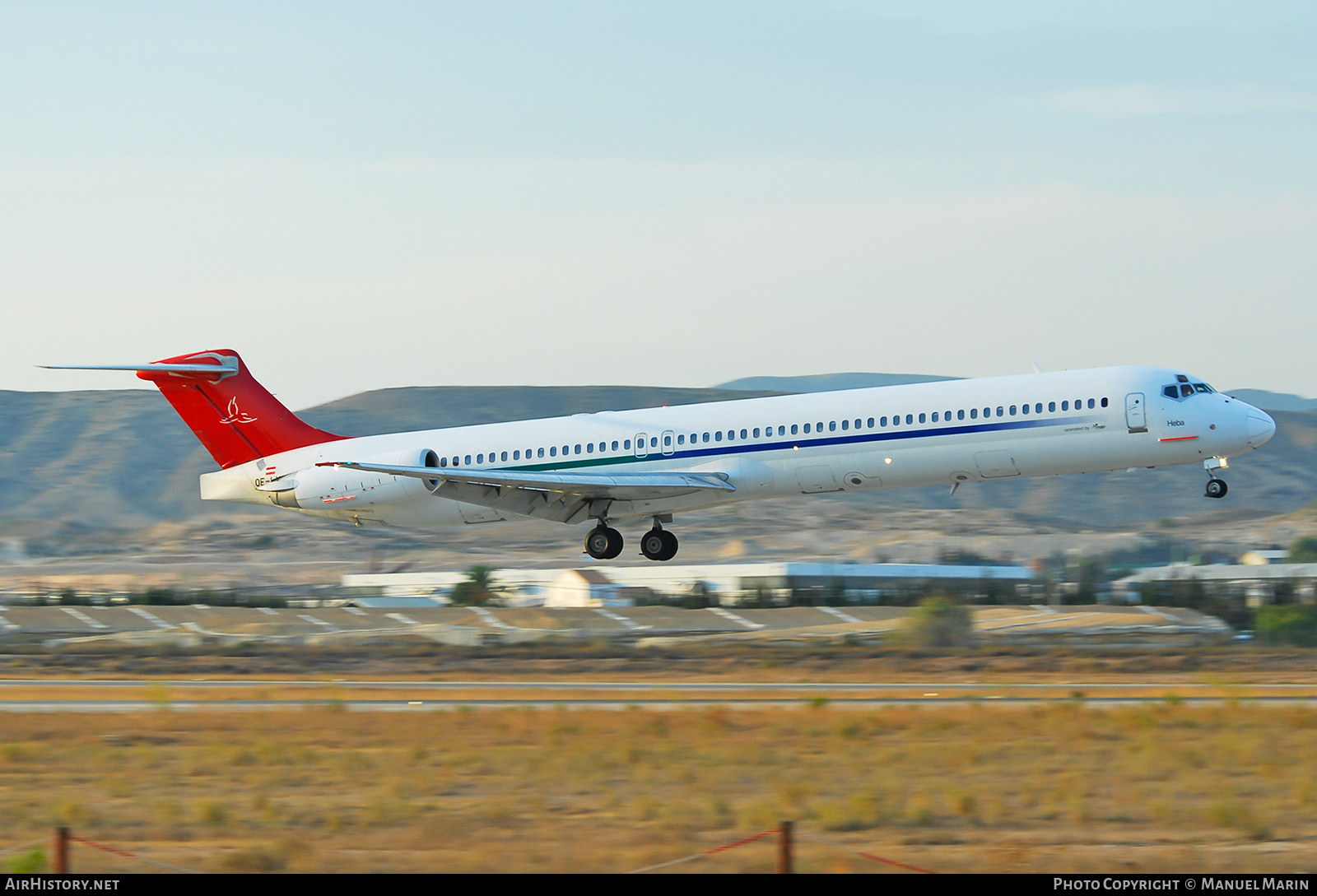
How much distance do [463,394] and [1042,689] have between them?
98201 millimetres

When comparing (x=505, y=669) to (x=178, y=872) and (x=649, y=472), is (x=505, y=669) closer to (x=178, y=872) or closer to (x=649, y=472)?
(x=649, y=472)

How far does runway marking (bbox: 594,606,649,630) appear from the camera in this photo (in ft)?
140

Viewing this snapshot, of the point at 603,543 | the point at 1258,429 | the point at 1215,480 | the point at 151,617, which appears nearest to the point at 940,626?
the point at 603,543

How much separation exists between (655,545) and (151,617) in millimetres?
21781

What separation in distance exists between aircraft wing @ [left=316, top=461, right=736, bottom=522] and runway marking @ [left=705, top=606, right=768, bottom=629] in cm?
1242

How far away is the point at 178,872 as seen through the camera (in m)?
11.4

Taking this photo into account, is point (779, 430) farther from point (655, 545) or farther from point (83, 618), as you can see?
point (83, 618)

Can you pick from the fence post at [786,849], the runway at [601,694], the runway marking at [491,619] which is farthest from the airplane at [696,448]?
the fence post at [786,849]

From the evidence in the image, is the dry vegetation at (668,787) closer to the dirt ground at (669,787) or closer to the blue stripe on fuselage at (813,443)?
the dirt ground at (669,787)

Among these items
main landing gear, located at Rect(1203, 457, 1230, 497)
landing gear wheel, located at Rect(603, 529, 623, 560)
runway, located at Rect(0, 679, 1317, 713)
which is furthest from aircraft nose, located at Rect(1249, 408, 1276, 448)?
landing gear wheel, located at Rect(603, 529, 623, 560)

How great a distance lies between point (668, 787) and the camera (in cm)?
1602

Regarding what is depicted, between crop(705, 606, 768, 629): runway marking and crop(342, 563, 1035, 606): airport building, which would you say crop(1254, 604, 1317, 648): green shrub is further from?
crop(705, 606, 768, 629): runway marking

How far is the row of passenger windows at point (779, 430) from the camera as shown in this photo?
2742cm

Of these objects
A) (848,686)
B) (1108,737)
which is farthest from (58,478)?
(1108,737)
